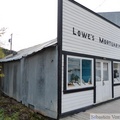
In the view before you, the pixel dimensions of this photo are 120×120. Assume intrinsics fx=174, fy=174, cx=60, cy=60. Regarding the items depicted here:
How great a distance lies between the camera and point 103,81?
962 centimetres

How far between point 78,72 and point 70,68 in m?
0.62

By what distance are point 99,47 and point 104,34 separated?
102 centimetres

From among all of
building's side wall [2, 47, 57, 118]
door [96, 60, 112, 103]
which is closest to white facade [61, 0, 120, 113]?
door [96, 60, 112, 103]

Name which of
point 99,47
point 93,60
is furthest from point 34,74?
point 99,47

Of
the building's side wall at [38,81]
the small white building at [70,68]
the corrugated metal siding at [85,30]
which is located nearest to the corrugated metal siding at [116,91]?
the small white building at [70,68]

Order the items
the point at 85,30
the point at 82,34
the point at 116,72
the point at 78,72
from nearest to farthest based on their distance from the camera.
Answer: the point at 78,72, the point at 82,34, the point at 85,30, the point at 116,72

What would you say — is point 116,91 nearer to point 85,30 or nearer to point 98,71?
point 98,71

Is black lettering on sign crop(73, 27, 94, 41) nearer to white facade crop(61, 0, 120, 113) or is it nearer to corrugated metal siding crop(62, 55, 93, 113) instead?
white facade crop(61, 0, 120, 113)

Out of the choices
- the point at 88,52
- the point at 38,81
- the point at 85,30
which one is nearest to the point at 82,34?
the point at 85,30

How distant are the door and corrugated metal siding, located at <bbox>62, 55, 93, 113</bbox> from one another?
95cm

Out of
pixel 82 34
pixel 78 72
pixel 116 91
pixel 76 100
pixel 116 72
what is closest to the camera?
pixel 76 100

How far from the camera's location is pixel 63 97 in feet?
21.6

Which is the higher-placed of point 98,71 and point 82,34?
point 82,34

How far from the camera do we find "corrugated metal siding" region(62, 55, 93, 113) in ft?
21.9
